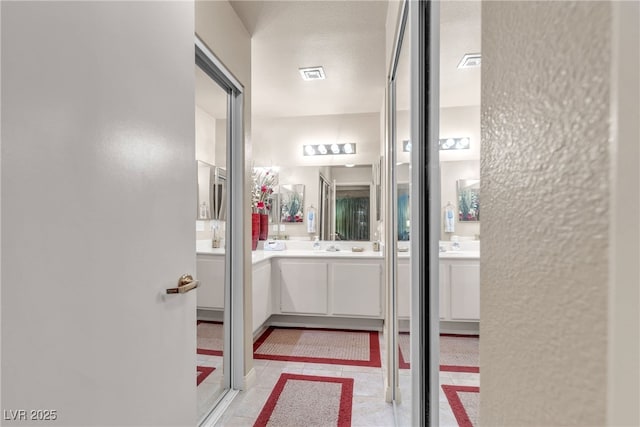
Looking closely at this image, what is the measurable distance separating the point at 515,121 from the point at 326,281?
10.1ft

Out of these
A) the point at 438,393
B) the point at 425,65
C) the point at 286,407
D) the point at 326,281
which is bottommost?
the point at 286,407

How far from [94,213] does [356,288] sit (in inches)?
110

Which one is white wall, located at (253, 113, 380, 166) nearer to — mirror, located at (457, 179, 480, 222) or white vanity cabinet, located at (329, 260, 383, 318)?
white vanity cabinet, located at (329, 260, 383, 318)

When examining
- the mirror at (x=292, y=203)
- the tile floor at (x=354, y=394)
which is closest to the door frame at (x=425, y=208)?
the tile floor at (x=354, y=394)

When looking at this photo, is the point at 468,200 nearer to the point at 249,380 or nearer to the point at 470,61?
the point at 470,61

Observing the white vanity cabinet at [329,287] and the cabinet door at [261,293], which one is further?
the white vanity cabinet at [329,287]

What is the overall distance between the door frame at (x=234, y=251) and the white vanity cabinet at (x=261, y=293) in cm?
62

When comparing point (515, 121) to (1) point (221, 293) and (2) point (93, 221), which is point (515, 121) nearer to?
(2) point (93, 221)

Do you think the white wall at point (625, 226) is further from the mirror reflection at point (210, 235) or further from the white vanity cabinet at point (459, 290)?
the mirror reflection at point (210, 235)

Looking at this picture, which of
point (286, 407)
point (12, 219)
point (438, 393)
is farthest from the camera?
point (286, 407)

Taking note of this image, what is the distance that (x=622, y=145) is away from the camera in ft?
0.59

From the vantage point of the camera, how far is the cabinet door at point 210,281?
1826 millimetres

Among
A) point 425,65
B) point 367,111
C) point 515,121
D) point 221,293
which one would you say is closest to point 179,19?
point 425,65

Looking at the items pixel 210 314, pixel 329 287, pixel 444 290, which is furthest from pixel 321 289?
pixel 444 290
